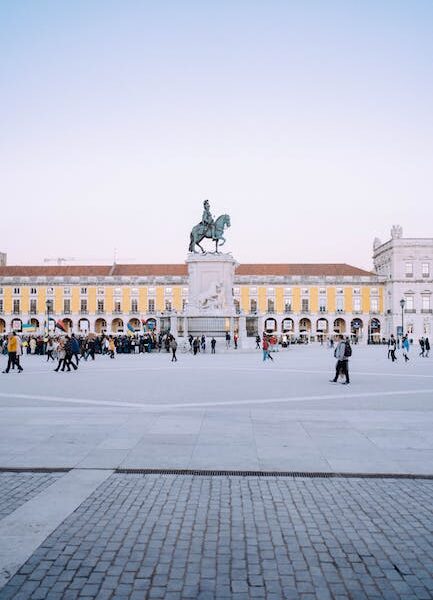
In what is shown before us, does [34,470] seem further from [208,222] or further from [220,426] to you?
[208,222]

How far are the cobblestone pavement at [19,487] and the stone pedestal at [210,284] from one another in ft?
106

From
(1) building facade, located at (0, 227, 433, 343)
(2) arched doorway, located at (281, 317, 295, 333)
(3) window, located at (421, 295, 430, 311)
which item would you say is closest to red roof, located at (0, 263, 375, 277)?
(1) building facade, located at (0, 227, 433, 343)

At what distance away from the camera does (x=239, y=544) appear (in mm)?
4094

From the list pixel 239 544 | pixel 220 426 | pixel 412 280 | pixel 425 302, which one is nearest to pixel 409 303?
pixel 425 302

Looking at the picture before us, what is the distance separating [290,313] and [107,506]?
77.9 meters

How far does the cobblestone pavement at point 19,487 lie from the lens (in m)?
4.94

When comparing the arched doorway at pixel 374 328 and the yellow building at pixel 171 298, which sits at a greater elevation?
the yellow building at pixel 171 298

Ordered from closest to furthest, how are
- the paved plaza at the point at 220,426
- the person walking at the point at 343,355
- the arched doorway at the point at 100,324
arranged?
the paved plaza at the point at 220,426 → the person walking at the point at 343,355 → the arched doorway at the point at 100,324

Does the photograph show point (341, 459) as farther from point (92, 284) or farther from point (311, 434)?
point (92, 284)

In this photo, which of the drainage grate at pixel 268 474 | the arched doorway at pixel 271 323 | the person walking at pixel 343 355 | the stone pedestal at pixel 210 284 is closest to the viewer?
the drainage grate at pixel 268 474

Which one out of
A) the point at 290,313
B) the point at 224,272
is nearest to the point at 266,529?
the point at 224,272

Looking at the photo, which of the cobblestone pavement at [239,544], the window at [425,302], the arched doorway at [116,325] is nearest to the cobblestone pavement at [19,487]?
the cobblestone pavement at [239,544]

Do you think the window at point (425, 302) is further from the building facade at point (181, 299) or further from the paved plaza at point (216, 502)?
the paved plaza at point (216, 502)

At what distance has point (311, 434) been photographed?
7.93 m
